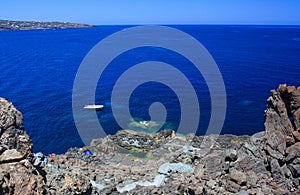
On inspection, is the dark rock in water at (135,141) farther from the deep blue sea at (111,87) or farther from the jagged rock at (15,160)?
the jagged rock at (15,160)

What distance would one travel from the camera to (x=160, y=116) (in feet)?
201

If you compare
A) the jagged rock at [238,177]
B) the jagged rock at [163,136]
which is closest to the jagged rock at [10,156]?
the jagged rock at [238,177]

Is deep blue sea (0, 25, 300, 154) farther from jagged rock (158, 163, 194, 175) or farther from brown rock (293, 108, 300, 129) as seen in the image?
brown rock (293, 108, 300, 129)

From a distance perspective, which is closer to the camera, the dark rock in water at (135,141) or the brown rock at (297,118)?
the brown rock at (297,118)

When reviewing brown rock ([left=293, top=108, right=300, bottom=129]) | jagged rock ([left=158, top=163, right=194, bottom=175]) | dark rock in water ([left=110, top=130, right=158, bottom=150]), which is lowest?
dark rock in water ([left=110, top=130, right=158, bottom=150])

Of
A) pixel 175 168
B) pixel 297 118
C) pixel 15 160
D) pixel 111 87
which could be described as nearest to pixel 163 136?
pixel 175 168

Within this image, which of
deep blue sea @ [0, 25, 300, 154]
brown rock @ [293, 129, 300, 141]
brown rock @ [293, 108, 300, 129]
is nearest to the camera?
brown rock @ [293, 129, 300, 141]

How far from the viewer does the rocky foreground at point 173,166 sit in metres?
16.6

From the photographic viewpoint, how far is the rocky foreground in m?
16.6

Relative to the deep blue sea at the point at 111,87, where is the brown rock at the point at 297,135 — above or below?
above

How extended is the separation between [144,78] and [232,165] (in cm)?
7139

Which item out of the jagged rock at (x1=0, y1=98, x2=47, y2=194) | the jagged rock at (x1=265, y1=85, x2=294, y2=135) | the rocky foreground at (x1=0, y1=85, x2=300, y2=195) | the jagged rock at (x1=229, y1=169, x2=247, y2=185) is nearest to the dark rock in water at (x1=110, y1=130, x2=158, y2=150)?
the rocky foreground at (x1=0, y1=85, x2=300, y2=195)

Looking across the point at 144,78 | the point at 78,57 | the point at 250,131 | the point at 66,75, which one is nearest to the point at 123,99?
the point at 144,78

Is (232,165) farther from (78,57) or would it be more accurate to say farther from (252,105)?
(78,57)
